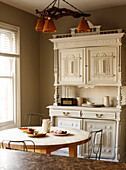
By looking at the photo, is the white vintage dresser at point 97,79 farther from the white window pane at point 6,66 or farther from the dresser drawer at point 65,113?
the white window pane at point 6,66

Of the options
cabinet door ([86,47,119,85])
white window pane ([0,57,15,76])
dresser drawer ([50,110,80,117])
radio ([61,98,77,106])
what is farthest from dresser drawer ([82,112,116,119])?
white window pane ([0,57,15,76])

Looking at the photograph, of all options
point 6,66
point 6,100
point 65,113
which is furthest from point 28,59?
point 65,113

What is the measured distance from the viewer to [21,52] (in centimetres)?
493

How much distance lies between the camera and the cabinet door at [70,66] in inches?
181

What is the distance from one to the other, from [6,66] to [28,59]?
624 mm

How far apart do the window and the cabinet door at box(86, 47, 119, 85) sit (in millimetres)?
1364

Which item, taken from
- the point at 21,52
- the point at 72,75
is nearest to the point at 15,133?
the point at 72,75

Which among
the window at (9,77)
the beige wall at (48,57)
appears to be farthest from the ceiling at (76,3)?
the window at (9,77)

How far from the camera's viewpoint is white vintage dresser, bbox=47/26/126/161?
4.27 meters

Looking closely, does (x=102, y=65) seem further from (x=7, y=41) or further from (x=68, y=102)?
(x=7, y=41)

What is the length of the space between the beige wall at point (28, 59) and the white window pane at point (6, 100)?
266 millimetres

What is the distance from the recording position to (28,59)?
514cm

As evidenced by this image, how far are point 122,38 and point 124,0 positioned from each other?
66cm

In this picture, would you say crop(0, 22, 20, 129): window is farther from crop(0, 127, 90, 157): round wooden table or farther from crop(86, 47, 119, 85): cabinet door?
crop(86, 47, 119, 85): cabinet door
